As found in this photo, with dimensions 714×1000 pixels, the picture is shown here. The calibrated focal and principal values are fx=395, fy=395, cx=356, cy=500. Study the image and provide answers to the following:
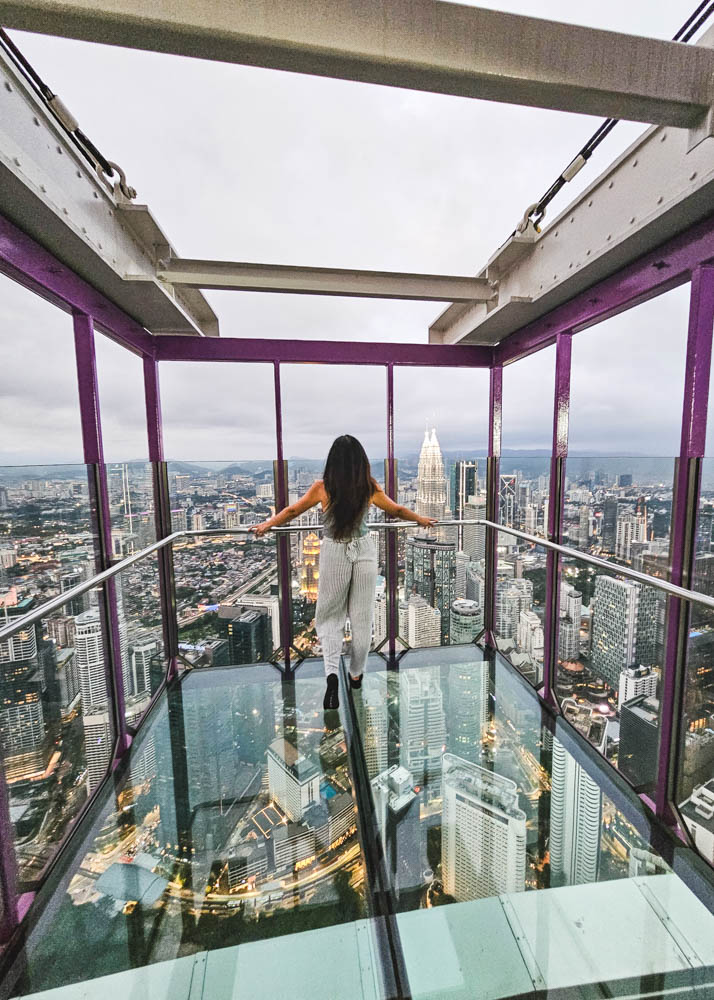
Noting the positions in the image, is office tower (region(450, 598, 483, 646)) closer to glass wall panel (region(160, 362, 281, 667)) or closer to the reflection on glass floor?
the reflection on glass floor

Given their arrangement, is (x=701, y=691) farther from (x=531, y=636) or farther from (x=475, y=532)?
(x=475, y=532)

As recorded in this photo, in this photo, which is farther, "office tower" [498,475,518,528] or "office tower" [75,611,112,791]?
"office tower" [498,475,518,528]

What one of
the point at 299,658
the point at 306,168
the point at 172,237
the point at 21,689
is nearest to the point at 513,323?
the point at 306,168

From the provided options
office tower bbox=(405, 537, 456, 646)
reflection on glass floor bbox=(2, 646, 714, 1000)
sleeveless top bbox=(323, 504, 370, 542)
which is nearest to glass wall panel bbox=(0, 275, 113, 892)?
reflection on glass floor bbox=(2, 646, 714, 1000)

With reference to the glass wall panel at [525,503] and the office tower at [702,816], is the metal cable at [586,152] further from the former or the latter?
the office tower at [702,816]

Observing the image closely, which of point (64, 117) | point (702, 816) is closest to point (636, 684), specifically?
point (702, 816)

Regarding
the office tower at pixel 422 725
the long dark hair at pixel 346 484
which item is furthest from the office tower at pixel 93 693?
the office tower at pixel 422 725
